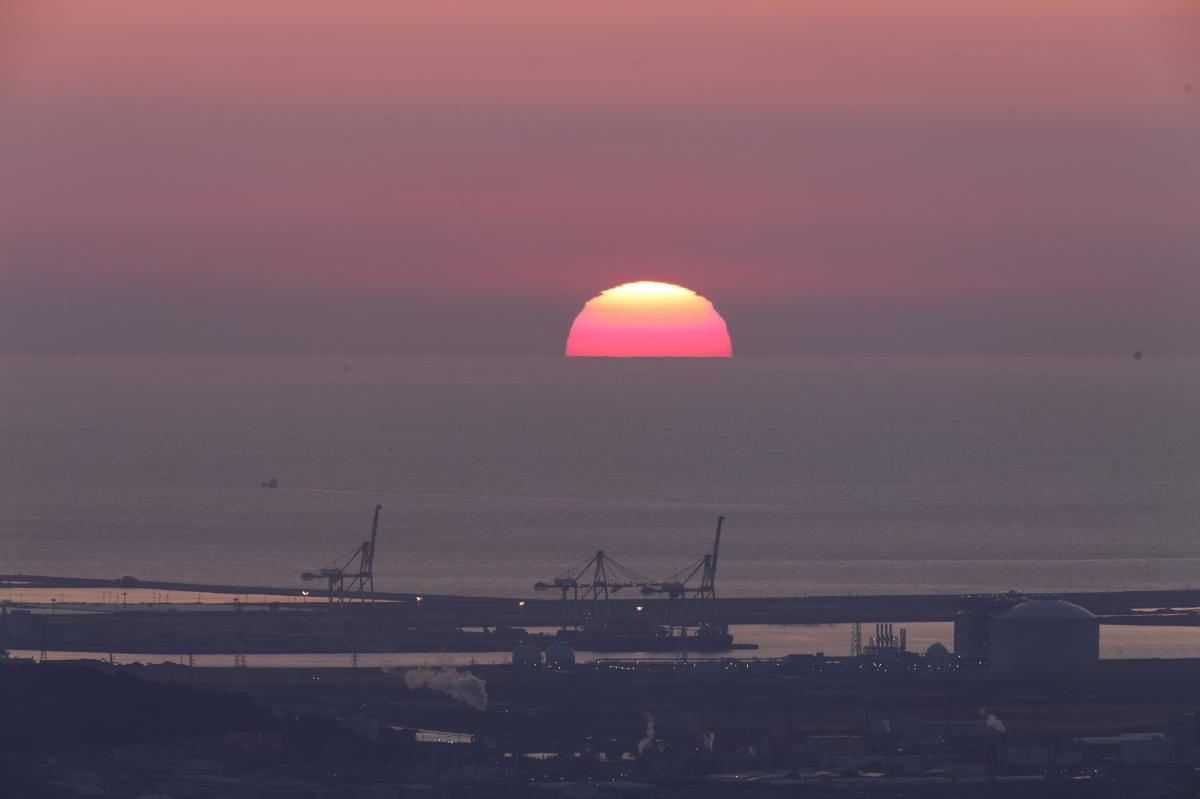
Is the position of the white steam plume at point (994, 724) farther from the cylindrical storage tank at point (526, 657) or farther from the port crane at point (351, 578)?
the port crane at point (351, 578)

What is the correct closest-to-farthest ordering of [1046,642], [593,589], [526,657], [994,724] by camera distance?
1. [994,724]
2. [526,657]
3. [1046,642]
4. [593,589]

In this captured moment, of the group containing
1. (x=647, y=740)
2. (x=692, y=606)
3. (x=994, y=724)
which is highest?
(x=692, y=606)

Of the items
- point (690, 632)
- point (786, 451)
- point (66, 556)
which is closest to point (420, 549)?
point (66, 556)

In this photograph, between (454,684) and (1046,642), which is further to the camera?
(1046,642)

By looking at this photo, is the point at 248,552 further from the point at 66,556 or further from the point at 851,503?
the point at 851,503

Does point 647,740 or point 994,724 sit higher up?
point 994,724

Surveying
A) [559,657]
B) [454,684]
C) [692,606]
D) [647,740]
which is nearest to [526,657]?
[559,657]

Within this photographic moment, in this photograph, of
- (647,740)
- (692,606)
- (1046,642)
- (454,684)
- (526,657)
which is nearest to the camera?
(647,740)

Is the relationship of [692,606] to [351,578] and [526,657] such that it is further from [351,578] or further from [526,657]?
[351,578]
